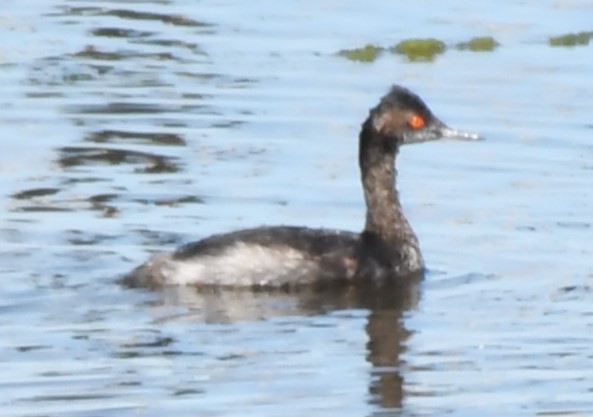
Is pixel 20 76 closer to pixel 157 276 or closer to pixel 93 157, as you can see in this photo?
pixel 93 157

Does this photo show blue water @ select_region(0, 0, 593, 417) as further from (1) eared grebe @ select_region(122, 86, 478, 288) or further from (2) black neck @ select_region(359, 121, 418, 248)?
(2) black neck @ select_region(359, 121, 418, 248)

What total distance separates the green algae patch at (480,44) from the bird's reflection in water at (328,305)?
7007 mm

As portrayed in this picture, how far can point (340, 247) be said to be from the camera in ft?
48.3

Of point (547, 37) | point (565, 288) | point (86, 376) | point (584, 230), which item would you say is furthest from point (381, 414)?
point (547, 37)

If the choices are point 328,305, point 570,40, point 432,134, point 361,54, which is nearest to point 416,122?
point 432,134

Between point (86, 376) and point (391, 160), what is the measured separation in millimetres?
4278

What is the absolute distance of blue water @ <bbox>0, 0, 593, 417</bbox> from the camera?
39.2ft

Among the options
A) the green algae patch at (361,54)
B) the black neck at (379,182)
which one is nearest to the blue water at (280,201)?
the green algae patch at (361,54)

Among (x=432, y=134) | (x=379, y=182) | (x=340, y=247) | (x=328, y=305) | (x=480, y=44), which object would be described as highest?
(x=432, y=134)

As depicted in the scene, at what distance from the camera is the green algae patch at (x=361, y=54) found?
825 inches

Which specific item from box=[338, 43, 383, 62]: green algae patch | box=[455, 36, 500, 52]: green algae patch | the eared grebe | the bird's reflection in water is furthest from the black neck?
box=[455, 36, 500, 52]: green algae patch

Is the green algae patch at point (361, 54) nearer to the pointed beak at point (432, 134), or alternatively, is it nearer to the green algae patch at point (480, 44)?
the green algae patch at point (480, 44)

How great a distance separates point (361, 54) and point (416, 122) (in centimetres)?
572

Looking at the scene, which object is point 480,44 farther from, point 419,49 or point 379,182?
point 379,182
